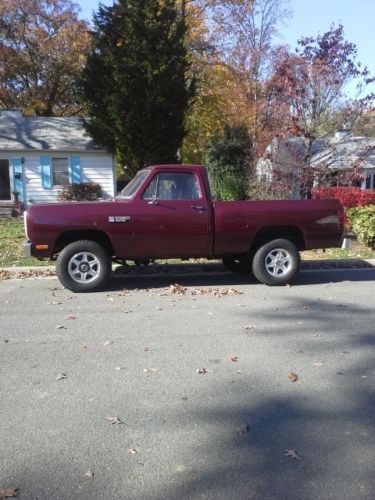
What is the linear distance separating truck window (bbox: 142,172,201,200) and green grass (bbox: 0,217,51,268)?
3.46 meters

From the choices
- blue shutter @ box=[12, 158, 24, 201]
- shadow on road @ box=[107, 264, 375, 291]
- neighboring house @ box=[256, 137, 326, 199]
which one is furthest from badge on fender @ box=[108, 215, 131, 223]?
blue shutter @ box=[12, 158, 24, 201]

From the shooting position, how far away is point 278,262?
329 inches

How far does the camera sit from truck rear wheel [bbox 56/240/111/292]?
771 centimetres

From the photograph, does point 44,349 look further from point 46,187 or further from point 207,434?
point 46,187

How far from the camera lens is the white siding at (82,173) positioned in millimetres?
21922

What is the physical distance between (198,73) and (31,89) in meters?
15.7

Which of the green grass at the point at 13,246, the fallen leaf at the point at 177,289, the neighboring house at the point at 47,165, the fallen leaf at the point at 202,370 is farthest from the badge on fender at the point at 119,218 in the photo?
the neighboring house at the point at 47,165

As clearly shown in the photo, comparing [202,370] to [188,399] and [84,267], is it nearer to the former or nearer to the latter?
[188,399]

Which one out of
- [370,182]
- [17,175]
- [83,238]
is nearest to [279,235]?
[83,238]

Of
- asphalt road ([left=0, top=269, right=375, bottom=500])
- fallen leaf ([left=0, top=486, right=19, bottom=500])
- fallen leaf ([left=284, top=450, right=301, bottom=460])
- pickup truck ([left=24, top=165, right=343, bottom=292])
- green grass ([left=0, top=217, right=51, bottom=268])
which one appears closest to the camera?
fallen leaf ([left=0, top=486, right=19, bottom=500])

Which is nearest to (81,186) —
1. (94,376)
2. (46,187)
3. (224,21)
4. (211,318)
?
(46,187)

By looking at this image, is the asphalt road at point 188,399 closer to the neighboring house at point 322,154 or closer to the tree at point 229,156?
the neighboring house at point 322,154

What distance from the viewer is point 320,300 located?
732cm

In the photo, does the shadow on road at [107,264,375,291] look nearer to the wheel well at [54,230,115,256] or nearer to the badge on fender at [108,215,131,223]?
the wheel well at [54,230,115,256]
